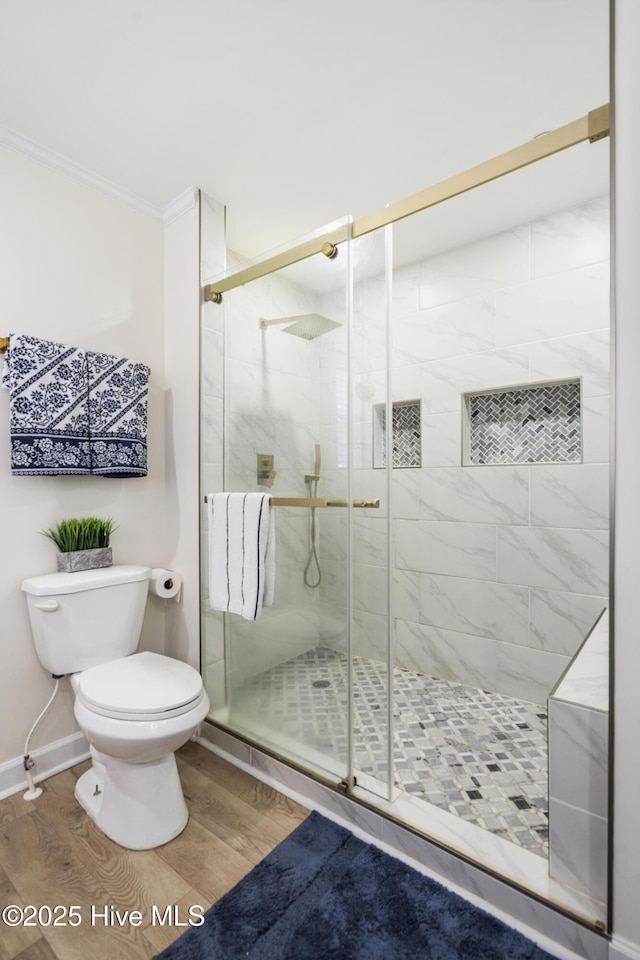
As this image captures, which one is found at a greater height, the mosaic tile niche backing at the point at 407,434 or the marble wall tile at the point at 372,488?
the mosaic tile niche backing at the point at 407,434

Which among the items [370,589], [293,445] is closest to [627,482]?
[370,589]

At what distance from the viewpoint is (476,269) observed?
2490mm

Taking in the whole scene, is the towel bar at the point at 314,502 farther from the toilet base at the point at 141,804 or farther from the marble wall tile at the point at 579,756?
the toilet base at the point at 141,804

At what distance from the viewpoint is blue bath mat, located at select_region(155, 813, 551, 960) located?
1.15m

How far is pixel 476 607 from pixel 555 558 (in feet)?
1.62

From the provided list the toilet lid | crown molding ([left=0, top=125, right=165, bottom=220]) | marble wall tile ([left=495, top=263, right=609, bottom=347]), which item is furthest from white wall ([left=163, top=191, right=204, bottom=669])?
marble wall tile ([left=495, top=263, right=609, bottom=347])

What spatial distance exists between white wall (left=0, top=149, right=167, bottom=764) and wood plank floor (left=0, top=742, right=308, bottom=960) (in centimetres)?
33

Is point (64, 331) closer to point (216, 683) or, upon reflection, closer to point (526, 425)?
point (216, 683)

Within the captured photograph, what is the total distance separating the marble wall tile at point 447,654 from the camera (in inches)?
97.3

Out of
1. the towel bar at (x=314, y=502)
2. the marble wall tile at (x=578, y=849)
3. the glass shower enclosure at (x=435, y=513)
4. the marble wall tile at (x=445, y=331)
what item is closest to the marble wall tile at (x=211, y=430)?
the glass shower enclosure at (x=435, y=513)

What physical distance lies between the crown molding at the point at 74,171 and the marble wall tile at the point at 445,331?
1.32 m

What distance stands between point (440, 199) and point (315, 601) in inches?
52.8

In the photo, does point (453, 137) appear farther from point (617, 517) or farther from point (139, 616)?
point (139, 616)

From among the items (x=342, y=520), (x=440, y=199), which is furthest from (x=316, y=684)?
(x=440, y=199)
